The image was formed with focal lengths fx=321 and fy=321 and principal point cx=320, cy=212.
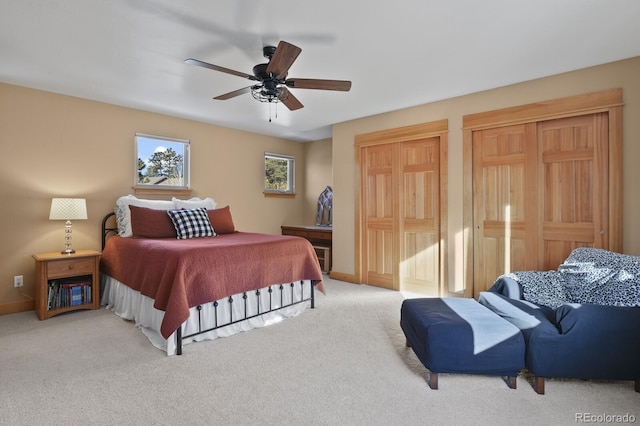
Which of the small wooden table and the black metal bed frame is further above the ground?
the small wooden table

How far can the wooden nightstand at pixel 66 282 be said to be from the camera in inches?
129

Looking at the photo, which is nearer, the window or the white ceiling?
the white ceiling

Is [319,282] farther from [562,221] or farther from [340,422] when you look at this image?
[562,221]

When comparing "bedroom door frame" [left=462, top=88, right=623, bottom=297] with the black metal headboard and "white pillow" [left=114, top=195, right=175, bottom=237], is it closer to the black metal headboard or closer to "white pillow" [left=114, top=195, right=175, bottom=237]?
"white pillow" [left=114, top=195, right=175, bottom=237]

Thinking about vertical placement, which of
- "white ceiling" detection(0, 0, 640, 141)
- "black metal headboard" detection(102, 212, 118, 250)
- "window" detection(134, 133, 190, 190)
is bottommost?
"black metal headboard" detection(102, 212, 118, 250)

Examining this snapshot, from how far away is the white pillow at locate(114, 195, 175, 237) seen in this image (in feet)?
12.5

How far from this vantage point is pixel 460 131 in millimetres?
3891

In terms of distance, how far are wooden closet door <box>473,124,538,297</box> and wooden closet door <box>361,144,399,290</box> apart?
110 cm

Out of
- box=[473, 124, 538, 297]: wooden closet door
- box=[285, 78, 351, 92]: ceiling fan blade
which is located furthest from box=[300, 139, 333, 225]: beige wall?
box=[285, 78, 351, 92]: ceiling fan blade

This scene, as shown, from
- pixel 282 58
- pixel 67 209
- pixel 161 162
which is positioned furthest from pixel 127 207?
pixel 282 58

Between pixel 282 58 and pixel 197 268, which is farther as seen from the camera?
pixel 197 268

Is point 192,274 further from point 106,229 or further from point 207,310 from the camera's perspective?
point 106,229

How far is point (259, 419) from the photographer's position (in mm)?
1776

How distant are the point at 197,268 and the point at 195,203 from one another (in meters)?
1.99
